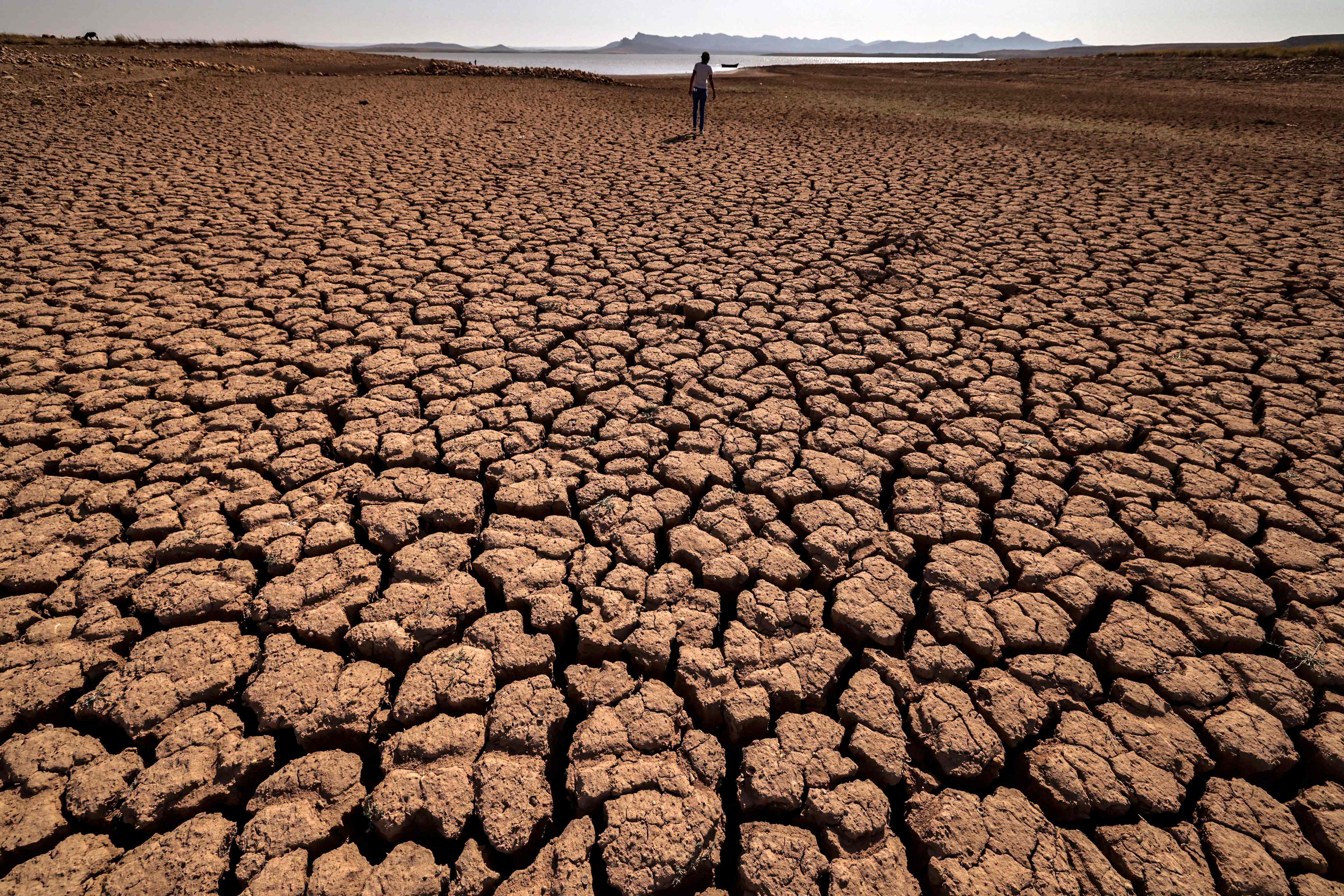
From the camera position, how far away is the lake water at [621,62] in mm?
37406

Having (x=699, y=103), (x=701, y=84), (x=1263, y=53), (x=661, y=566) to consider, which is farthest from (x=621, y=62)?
(x=661, y=566)

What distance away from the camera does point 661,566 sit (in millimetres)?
1777

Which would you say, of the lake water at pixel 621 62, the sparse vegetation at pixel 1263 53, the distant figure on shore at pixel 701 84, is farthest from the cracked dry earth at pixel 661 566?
the sparse vegetation at pixel 1263 53

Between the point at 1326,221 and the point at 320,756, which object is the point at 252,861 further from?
the point at 1326,221

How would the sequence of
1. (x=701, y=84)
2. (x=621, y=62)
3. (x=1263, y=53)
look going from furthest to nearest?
(x=621, y=62) < (x=1263, y=53) < (x=701, y=84)

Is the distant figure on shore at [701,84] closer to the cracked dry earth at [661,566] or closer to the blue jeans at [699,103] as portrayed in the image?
the blue jeans at [699,103]

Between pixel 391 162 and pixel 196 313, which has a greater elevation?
pixel 391 162

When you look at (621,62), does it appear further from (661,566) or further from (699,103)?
(661,566)

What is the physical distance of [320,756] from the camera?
51.4 inches

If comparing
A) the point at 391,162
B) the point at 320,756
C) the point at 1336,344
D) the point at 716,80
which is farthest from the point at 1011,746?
the point at 716,80

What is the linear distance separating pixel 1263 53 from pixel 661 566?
3472cm

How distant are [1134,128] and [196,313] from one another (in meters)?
12.1

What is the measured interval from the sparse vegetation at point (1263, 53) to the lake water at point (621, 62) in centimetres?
1881

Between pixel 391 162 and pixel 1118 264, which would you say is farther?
pixel 391 162
